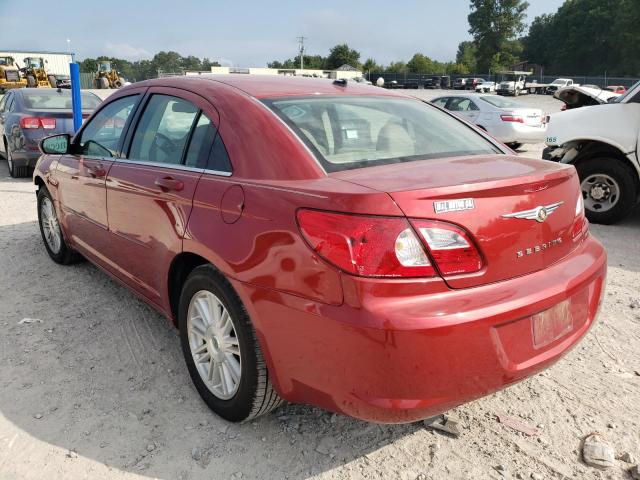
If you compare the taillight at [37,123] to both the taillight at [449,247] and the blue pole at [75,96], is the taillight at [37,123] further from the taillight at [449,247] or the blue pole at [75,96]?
the taillight at [449,247]

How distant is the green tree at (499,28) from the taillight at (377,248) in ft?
379

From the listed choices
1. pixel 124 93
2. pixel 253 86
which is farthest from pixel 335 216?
pixel 124 93

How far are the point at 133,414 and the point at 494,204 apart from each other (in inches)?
79.5

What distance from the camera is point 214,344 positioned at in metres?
2.64

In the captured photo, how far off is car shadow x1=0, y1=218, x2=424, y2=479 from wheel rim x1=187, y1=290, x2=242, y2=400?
20cm

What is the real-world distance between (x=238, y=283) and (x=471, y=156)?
1.29m

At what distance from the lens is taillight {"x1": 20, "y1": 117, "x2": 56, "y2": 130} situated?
8.96 metres

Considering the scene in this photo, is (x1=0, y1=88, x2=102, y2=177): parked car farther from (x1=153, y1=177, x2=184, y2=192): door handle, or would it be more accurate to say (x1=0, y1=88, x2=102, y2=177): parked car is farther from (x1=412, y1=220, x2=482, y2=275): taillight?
(x1=412, y1=220, x2=482, y2=275): taillight

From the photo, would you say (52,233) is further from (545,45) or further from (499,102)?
(545,45)

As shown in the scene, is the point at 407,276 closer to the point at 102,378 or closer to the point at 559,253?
the point at 559,253

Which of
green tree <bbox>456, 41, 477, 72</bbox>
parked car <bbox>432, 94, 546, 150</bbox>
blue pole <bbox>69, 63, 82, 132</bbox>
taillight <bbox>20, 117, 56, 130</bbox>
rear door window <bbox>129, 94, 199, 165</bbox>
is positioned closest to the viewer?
rear door window <bbox>129, 94, 199, 165</bbox>

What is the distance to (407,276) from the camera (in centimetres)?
193

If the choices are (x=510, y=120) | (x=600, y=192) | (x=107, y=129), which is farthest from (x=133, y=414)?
(x=510, y=120)

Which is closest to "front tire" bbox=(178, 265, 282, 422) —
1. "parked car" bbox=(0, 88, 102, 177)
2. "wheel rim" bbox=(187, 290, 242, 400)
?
"wheel rim" bbox=(187, 290, 242, 400)
